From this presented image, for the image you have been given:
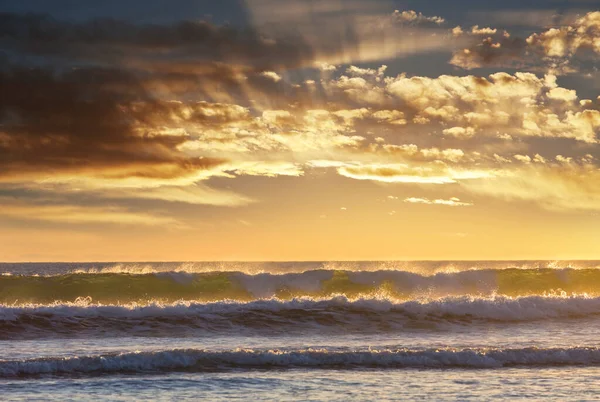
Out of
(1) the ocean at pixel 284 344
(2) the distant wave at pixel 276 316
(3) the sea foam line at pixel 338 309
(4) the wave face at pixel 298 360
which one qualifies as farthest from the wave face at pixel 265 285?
(4) the wave face at pixel 298 360

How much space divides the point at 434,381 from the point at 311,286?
88.7ft

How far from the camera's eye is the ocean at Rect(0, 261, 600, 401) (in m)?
18.1

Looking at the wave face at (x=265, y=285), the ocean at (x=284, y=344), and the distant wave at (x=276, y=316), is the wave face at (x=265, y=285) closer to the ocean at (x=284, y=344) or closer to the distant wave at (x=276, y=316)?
the ocean at (x=284, y=344)

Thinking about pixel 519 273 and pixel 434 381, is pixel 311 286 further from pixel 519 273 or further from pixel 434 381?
pixel 434 381

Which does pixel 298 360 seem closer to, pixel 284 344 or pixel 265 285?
pixel 284 344

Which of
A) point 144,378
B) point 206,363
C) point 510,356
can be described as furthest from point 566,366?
point 144,378

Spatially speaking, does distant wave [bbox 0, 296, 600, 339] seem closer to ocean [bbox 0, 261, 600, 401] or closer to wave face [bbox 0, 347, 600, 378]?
ocean [bbox 0, 261, 600, 401]

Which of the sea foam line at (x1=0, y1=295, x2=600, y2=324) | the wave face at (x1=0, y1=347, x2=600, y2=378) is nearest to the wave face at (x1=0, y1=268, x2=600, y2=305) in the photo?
the sea foam line at (x1=0, y1=295, x2=600, y2=324)

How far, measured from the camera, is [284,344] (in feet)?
84.9

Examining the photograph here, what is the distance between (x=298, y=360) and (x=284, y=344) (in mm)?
4044

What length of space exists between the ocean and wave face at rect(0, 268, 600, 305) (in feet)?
0.52

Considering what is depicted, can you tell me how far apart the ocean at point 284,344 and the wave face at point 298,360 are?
0.05m

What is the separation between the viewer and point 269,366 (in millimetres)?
21500

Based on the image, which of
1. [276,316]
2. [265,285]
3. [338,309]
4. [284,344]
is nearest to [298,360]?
[284,344]
